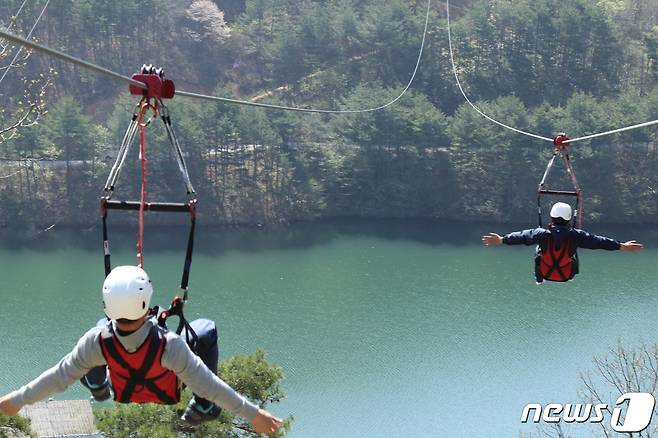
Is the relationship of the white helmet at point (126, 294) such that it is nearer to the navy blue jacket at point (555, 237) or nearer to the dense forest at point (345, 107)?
the navy blue jacket at point (555, 237)

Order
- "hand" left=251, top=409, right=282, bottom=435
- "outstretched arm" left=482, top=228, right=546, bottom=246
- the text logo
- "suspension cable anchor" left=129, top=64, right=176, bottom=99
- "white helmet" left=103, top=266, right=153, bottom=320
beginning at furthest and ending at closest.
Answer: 1. the text logo
2. "outstretched arm" left=482, top=228, right=546, bottom=246
3. "suspension cable anchor" left=129, top=64, right=176, bottom=99
4. "white helmet" left=103, top=266, right=153, bottom=320
5. "hand" left=251, top=409, right=282, bottom=435

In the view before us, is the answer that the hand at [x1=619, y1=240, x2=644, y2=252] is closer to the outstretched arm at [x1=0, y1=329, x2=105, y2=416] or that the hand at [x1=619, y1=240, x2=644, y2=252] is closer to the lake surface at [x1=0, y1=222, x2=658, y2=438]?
the outstretched arm at [x1=0, y1=329, x2=105, y2=416]

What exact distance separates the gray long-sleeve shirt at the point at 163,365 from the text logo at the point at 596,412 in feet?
23.1

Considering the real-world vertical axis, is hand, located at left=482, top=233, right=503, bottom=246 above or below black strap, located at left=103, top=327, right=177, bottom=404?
above

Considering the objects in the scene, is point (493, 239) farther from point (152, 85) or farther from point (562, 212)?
point (152, 85)

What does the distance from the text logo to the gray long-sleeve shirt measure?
23.1 feet

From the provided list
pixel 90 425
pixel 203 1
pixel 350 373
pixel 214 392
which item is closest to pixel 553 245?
pixel 214 392

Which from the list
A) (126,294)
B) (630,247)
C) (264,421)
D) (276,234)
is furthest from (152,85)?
(276,234)

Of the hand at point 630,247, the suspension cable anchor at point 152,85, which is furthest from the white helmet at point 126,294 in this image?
the hand at point 630,247

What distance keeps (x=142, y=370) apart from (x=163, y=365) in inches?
4.0

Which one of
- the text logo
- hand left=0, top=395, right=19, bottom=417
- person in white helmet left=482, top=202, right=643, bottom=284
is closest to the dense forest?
the text logo

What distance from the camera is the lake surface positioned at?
13.2 metres

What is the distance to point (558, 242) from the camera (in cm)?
509

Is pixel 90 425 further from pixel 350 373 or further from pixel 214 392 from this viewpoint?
pixel 214 392
